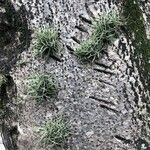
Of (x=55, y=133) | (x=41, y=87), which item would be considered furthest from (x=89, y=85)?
(x=55, y=133)

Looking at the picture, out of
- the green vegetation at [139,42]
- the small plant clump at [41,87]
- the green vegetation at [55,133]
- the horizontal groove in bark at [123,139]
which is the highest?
the green vegetation at [139,42]

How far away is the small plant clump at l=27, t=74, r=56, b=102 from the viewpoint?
541cm

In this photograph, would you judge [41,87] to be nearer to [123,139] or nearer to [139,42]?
[123,139]

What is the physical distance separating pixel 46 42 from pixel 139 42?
34.8 inches

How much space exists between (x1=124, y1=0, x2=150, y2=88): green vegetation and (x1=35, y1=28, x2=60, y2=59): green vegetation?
71 centimetres

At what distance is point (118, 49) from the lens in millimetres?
5379

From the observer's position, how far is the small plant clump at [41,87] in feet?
17.8

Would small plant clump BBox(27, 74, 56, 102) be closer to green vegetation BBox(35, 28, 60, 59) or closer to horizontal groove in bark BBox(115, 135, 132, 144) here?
green vegetation BBox(35, 28, 60, 59)

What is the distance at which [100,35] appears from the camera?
5.32 meters

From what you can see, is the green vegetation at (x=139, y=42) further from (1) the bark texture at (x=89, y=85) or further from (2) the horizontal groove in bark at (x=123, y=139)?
(2) the horizontal groove in bark at (x=123, y=139)

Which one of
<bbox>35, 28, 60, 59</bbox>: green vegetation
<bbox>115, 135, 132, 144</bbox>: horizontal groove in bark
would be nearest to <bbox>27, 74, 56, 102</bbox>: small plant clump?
<bbox>35, 28, 60, 59</bbox>: green vegetation

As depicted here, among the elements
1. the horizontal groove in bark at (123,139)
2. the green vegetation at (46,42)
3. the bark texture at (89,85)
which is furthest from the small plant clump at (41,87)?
the horizontal groove in bark at (123,139)

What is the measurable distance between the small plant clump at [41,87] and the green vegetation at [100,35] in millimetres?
409

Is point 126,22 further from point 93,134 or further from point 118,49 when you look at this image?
point 93,134
